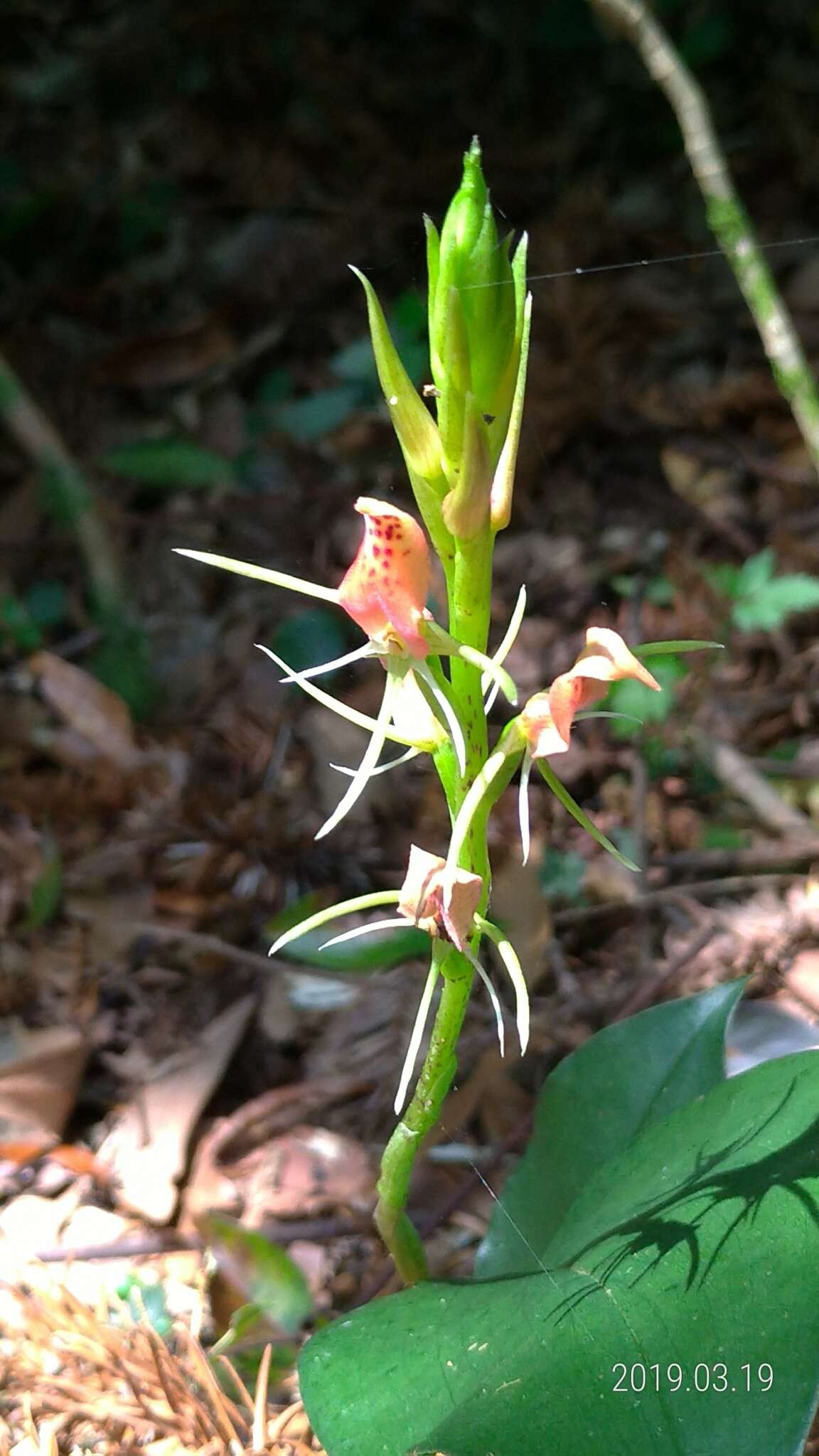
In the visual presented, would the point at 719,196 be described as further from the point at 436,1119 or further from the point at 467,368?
the point at 436,1119

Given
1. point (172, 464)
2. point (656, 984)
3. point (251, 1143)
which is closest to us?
point (656, 984)

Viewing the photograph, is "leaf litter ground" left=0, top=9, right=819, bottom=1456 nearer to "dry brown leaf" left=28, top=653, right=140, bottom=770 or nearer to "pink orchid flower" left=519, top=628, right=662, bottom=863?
"dry brown leaf" left=28, top=653, right=140, bottom=770

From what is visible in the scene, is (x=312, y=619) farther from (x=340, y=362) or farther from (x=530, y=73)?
(x=530, y=73)

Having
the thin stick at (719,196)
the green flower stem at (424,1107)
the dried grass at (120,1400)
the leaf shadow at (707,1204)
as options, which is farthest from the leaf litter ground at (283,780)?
the thin stick at (719,196)

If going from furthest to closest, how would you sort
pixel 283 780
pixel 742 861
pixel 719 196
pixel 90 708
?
pixel 90 708 < pixel 283 780 < pixel 742 861 < pixel 719 196

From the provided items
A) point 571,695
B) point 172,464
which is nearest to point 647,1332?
point 571,695

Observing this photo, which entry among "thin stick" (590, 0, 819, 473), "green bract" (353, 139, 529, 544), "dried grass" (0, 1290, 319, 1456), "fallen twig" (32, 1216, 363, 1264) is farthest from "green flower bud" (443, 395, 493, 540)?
"fallen twig" (32, 1216, 363, 1264)
